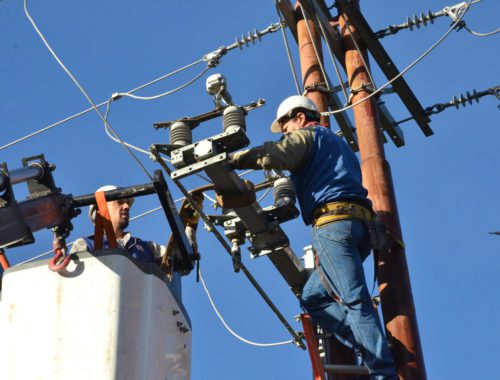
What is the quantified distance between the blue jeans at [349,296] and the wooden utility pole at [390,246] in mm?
340

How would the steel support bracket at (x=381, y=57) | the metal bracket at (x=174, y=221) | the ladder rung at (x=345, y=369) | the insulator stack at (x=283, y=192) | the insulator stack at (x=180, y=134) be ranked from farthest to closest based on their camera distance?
1. the steel support bracket at (x=381, y=57)
2. the insulator stack at (x=283, y=192)
3. the insulator stack at (x=180, y=134)
4. the ladder rung at (x=345, y=369)
5. the metal bracket at (x=174, y=221)

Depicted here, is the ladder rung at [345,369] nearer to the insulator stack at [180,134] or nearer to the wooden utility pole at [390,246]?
the wooden utility pole at [390,246]

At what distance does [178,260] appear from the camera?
15.7ft

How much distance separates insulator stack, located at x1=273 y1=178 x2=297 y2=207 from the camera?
232 inches

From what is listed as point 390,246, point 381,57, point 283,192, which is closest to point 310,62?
point 381,57

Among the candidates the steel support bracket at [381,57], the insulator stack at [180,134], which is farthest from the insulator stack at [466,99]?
the insulator stack at [180,134]

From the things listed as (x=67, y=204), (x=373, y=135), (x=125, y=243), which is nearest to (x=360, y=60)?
(x=373, y=135)

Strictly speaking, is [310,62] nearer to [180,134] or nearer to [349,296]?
[180,134]

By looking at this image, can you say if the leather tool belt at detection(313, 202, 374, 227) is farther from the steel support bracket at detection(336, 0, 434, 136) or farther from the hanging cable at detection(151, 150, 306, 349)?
the steel support bracket at detection(336, 0, 434, 136)

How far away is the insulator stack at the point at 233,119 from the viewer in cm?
507

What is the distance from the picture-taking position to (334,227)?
16.3ft

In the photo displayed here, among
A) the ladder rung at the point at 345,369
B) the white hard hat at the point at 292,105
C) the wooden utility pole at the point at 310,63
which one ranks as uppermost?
the wooden utility pole at the point at 310,63

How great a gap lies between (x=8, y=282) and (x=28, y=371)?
Answer: 0.44 m

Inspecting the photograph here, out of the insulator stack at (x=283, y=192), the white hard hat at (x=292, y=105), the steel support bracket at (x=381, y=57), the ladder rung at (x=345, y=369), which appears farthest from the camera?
the steel support bracket at (x=381, y=57)
